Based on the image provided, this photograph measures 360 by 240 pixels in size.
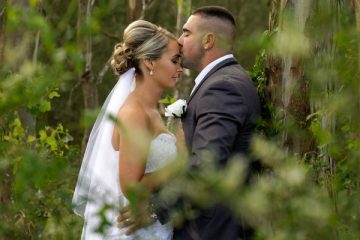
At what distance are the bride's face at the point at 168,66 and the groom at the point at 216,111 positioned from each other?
0.05 metres

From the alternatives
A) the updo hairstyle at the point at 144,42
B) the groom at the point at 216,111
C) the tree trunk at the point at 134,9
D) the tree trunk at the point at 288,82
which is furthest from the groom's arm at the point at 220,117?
the tree trunk at the point at 134,9

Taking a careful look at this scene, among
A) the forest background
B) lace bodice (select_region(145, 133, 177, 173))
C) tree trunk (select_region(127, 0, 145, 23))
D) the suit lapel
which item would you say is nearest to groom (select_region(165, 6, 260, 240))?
the suit lapel

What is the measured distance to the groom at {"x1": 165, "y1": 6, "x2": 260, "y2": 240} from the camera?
13.8 ft

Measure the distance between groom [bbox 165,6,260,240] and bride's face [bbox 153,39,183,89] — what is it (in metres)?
0.05

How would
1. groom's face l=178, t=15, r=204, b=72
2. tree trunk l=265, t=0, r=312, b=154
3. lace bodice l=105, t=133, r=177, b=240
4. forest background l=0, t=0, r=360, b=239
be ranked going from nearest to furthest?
forest background l=0, t=0, r=360, b=239, tree trunk l=265, t=0, r=312, b=154, lace bodice l=105, t=133, r=177, b=240, groom's face l=178, t=15, r=204, b=72

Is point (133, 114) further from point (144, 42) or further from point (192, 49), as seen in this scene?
point (192, 49)

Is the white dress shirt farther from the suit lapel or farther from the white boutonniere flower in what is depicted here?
the white boutonniere flower

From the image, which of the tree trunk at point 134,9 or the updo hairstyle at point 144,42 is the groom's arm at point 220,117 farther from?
the tree trunk at point 134,9

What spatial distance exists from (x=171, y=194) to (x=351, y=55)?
1.70 feet

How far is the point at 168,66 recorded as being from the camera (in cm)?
466

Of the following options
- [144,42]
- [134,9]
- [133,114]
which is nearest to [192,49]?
[144,42]

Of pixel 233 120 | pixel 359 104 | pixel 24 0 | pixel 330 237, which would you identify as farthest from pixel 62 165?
pixel 24 0

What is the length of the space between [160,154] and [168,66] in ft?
1.68

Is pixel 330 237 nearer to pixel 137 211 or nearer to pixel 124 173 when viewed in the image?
pixel 137 211
